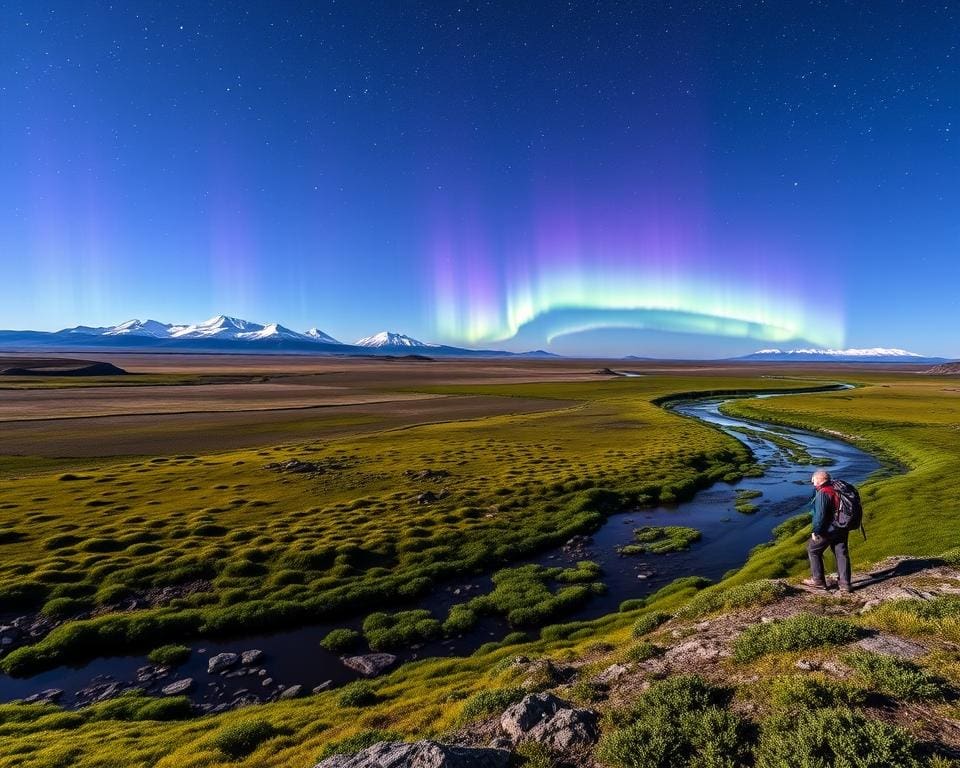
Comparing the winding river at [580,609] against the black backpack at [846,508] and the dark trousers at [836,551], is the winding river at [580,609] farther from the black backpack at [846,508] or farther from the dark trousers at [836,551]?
the black backpack at [846,508]

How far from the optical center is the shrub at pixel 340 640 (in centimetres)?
2064

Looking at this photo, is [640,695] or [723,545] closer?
[640,695]

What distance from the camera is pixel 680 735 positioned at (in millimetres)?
8688

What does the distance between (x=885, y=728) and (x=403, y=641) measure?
58.5ft

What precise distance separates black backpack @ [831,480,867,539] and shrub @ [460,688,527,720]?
36.5ft

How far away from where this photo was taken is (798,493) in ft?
135

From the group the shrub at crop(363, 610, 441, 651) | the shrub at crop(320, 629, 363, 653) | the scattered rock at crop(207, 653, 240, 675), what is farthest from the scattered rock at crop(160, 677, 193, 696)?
the shrub at crop(363, 610, 441, 651)

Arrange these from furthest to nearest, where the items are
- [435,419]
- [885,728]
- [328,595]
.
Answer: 1. [435,419]
2. [328,595]
3. [885,728]

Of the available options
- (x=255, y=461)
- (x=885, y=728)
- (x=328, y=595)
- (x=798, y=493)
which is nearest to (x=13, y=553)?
(x=328, y=595)

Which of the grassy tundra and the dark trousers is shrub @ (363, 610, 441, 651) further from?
the dark trousers

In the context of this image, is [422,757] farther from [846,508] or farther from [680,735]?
[846,508]

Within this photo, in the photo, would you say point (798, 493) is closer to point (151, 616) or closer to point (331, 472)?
point (331, 472)

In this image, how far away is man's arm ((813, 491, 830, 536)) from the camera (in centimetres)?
1453

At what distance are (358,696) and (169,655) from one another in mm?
10694
